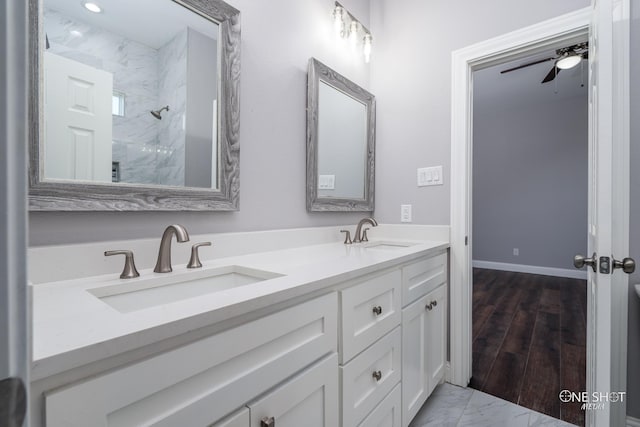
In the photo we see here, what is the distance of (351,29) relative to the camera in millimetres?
1900

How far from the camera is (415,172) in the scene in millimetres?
1953

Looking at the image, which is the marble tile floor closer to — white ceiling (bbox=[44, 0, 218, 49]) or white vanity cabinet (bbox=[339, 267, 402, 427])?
white vanity cabinet (bbox=[339, 267, 402, 427])

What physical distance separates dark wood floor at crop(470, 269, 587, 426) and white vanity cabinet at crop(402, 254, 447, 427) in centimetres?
42

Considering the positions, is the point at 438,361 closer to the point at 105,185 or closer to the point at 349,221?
the point at 349,221

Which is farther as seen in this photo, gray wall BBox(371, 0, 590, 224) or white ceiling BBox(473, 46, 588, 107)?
white ceiling BBox(473, 46, 588, 107)

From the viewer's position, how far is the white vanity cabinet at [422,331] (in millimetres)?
1314

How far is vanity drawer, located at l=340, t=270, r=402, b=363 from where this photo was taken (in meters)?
0.94

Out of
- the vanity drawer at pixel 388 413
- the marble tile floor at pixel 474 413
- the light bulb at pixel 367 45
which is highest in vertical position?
the light bulb at pixel 367 45

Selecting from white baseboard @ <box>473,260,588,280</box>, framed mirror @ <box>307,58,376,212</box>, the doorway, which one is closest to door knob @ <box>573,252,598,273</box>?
framed mirror @ <box>307,58,376,212</box>

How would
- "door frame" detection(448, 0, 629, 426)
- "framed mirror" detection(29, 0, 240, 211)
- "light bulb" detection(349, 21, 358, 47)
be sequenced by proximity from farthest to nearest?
"light bulb" detection(349, 21, 358, 47)
"door frame" detection(448, 0, 629, 426)
"framed mirror" detection(29, 0, 240, 211)

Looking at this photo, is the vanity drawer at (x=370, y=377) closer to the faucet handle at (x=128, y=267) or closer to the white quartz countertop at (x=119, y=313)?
the white quartz countertop at (x=119, y=313)

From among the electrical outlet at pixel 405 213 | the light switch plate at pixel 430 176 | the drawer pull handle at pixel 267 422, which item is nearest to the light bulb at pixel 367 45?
the light switch plate at pixel 430 176

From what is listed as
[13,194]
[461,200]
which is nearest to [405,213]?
[461,200]

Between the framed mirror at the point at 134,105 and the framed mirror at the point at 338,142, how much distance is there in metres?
0.50
